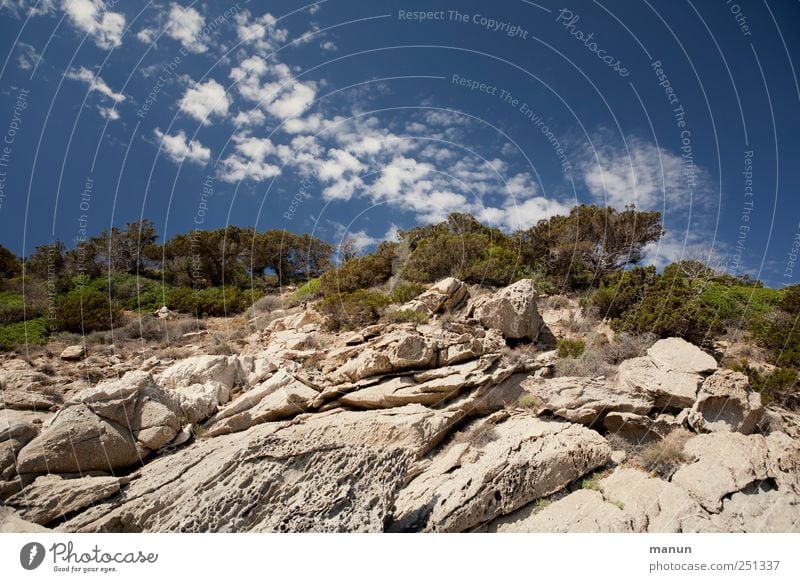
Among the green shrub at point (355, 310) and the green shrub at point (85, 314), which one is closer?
the green shrub at point (355, 310)

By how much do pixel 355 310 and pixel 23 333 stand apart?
1441cm

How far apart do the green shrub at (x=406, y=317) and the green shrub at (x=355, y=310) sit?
1581mm

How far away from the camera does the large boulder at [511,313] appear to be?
13.5 metres

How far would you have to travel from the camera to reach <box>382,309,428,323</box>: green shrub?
45.8 ft

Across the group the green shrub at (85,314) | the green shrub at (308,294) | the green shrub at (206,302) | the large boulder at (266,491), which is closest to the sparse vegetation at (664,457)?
the large boulder at (266,491)

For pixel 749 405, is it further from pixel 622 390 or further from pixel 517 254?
pixel 517 254

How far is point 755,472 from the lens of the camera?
7355 millimetres

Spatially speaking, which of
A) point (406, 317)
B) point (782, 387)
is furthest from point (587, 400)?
point (406, 317)

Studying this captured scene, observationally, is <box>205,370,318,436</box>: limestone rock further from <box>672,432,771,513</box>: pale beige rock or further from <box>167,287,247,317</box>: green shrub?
<box>167,287,247,317</box>: green shrub

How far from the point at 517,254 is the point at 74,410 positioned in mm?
19425

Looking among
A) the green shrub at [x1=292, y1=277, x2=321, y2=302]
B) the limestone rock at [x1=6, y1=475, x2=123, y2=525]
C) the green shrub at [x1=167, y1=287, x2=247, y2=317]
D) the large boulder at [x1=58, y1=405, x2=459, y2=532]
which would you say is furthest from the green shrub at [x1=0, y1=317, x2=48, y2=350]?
the large boulder at [x1=58, y1=405, x2=459, y2=532]

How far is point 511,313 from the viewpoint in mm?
13484

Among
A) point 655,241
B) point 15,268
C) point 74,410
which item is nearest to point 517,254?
point 655,241

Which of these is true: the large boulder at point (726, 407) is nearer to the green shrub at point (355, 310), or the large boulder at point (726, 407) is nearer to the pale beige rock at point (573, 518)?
the pale beige rock at point (573, 518)
